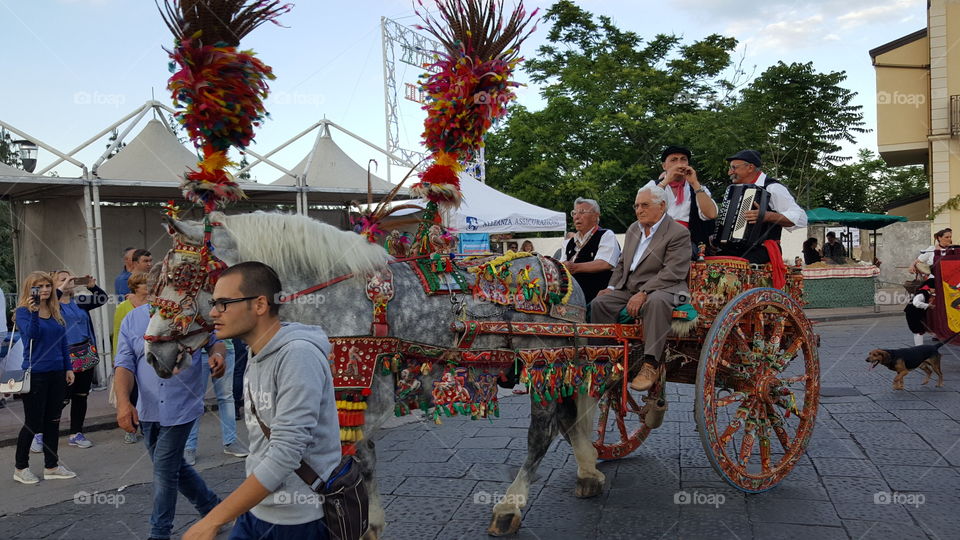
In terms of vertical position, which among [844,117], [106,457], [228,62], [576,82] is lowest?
[106,457]

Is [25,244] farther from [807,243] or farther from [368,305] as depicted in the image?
[807,243]

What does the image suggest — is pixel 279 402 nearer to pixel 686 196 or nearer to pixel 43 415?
pixel 686 196

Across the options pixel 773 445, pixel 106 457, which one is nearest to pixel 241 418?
pixel 106 457

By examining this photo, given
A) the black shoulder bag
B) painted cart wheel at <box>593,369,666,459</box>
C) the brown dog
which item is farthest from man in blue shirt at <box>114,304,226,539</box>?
the brown dog

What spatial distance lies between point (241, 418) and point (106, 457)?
1.62m

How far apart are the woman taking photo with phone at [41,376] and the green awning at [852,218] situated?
62.6 ft

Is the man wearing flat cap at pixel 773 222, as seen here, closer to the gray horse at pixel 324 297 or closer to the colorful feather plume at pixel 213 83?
the gray horse at pixel 324 297

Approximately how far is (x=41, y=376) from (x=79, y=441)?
1447 mm

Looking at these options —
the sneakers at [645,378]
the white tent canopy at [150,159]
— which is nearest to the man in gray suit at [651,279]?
the sneakers at [645,378]

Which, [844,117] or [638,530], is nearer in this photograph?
[638,530]

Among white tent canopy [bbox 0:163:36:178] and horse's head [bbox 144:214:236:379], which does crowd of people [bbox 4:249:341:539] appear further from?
white tent canopy [bbox 0:163:36:178]

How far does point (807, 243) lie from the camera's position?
776 inches

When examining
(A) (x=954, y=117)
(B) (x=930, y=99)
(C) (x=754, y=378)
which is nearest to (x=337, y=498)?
(C) (x=754, y=378)

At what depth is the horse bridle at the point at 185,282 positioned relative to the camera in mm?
3377
